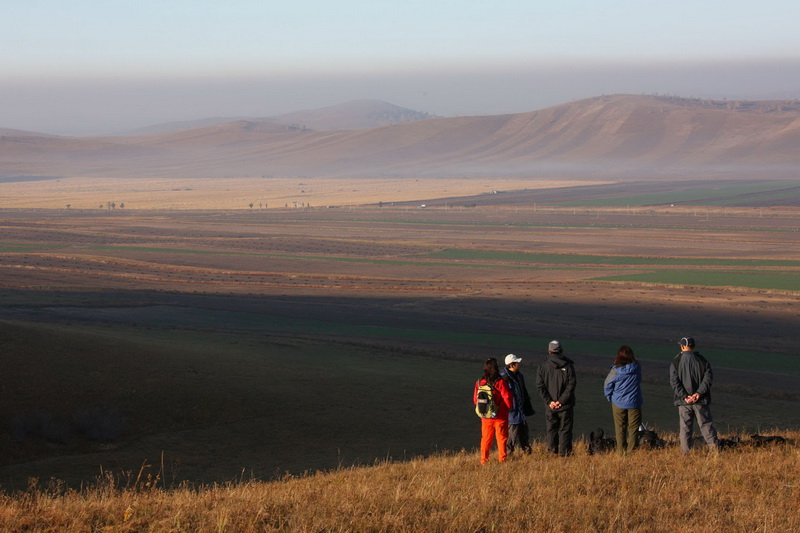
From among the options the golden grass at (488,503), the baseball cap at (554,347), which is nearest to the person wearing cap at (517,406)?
the baseball cap at (554,347)

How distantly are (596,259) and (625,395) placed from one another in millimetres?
52987

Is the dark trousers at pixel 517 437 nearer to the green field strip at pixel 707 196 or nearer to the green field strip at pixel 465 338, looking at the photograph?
the green field strip at pixel 465 338

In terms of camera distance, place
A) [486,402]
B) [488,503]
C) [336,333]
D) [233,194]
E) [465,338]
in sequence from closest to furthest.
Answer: [488,503] < [486,402] < [465,338] < [336,333] < [233,194]

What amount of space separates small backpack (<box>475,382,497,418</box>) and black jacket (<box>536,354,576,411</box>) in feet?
1.80

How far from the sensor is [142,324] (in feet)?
114

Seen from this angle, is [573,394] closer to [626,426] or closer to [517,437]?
[626,426]

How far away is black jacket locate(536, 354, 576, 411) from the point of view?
1085 centimetres

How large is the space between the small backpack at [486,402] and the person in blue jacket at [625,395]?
1360mm

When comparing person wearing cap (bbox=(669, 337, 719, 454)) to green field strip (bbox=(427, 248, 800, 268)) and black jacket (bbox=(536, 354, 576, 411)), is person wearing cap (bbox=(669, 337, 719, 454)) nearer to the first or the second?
black jacket (bbox=(536, 354, 576, 411))

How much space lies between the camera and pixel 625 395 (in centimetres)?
1096

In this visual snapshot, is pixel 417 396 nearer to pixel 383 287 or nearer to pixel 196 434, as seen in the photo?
pixel 196 434

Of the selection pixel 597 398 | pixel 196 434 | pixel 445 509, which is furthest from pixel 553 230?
pixel 445 509

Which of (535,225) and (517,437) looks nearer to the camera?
(517,437)

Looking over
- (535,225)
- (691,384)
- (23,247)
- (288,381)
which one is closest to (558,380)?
(691,384)
